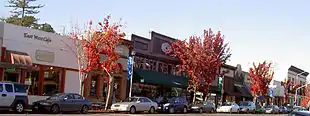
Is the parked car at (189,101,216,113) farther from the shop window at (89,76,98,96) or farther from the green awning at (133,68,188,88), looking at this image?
the shop window at (89,76,98,96)

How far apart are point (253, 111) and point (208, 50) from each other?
11701mm

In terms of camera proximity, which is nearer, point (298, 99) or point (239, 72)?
point (239, 72)

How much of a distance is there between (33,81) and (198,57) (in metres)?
18.8

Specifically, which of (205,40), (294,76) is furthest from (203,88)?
(294,76)

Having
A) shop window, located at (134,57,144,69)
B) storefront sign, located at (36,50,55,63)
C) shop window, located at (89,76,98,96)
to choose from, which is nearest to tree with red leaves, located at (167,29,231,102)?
shop window, located at (134,57,144,69)

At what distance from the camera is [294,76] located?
85688mm

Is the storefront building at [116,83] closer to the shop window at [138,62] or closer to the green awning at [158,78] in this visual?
the shop window at [138,62]

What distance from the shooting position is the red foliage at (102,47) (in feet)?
111

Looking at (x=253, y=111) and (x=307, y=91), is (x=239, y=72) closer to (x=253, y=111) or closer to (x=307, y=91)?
(x=253, y=111)

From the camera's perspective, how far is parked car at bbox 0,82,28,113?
24.8 metres

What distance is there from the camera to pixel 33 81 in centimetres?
3281

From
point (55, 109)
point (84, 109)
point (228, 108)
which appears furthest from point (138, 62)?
point (55, 109)

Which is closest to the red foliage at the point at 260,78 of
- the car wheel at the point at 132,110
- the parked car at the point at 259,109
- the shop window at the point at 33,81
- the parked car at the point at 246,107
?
the parked car at the point at 259,109

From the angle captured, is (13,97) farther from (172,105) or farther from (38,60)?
(172,105)
